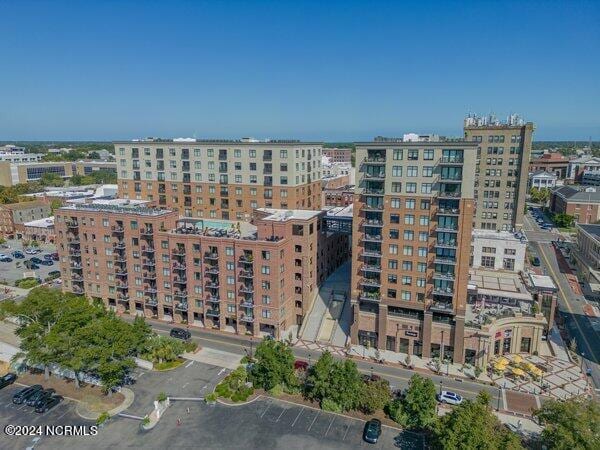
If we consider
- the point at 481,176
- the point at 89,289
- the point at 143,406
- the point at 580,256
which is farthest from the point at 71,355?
the point at 580,256

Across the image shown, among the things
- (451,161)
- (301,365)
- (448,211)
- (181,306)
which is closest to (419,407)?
(301,365)

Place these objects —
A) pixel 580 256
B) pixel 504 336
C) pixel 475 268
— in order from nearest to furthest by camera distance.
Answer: pixel 504 336, pixel 475 268, pixel 580 256

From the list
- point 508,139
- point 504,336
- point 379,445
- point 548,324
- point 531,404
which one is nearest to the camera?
point 379,445

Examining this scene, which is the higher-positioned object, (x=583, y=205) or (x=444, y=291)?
(x=583, y=205)

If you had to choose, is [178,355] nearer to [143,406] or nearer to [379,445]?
[143,406]

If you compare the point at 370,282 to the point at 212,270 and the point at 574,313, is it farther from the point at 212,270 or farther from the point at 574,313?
the point at 574,313

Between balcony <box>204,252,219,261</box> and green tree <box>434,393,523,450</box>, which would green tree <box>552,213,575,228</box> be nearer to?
green tree <box>434,393,523,450</box>
